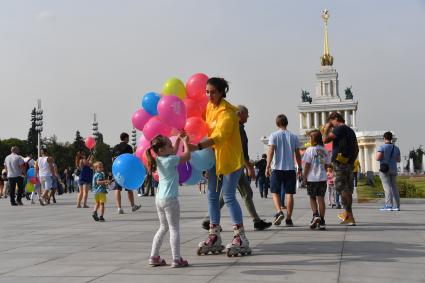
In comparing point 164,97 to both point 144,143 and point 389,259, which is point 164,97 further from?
point 389,259

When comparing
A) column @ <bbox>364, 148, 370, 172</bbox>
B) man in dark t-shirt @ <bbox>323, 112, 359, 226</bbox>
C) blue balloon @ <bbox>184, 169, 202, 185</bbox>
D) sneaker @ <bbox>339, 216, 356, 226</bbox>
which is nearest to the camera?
blue balloon @ <bbox>184, 169, 202, 185</bbox>

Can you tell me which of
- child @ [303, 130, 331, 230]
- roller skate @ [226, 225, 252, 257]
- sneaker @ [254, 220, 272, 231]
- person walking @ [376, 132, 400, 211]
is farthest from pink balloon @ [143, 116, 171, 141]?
person walking @ [376, 132, 400, 211]

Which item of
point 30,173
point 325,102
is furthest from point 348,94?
point 30,173

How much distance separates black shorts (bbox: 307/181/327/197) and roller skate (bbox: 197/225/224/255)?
11.2ft

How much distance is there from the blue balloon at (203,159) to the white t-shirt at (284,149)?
3.01 m

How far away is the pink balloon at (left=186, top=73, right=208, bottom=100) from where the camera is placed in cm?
776

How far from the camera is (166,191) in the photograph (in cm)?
648

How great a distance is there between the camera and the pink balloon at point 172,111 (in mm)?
7047

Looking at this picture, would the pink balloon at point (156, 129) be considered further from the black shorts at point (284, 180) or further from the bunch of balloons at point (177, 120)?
the black shorts at point (284, 180)

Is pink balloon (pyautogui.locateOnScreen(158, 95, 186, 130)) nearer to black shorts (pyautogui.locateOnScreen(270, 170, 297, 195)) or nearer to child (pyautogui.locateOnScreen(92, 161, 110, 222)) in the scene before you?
black shorts (pyautogui.locateOnScreen(270, 170, 297, 195))

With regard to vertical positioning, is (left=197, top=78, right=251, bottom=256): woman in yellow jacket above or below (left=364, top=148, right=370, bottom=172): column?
below

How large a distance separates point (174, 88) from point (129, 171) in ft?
3.93

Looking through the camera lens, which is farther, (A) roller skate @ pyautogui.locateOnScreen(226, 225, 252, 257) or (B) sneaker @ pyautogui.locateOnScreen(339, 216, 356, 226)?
(B) sneaker @ pyautogui.locateOnScreen(339, 216, 356, 226)

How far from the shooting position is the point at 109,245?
8297mm
